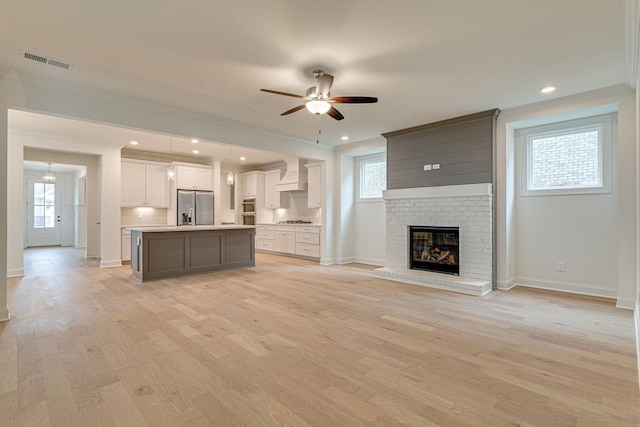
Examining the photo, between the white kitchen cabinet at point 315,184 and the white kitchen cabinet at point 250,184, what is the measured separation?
7.54ft

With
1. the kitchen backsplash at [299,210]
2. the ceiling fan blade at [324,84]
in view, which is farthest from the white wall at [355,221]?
the ceiling fan blade at [324,84]

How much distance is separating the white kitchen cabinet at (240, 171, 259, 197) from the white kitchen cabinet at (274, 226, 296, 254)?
1.60 m

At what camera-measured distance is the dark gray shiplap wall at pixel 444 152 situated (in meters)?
4.77

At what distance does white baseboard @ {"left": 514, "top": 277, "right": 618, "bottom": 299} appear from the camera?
420 centimetres

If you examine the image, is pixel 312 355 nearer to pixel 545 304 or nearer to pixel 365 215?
pixel 545 304

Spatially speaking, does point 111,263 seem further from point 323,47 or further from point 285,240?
point 323,47

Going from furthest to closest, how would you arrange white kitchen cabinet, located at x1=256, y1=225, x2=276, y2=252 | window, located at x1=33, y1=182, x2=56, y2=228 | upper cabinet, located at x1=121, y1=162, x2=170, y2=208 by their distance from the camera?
window, located at x1=33, y1=182, x2=56, y2=228
white kitchen cabinet, located at x1=256, y1=225, x2=276, y2=252
upper cabinet, located at x1=121, y1=162, x2=170, y2=208

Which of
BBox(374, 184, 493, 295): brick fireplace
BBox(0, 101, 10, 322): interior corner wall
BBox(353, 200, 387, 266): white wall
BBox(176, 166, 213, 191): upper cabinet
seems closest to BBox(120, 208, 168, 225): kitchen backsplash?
BBox(176, 166, 213, 191): upper cabinet

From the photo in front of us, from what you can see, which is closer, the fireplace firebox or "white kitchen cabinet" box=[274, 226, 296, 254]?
the fireplace firebox

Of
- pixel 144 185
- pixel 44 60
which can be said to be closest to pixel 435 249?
pixel 44 60

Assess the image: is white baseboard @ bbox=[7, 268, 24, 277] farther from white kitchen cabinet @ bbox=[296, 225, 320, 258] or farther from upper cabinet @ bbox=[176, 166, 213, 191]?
white kitchen cabinet @ bbox=[296, 225, 320, 258]

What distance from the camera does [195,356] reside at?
245 cm

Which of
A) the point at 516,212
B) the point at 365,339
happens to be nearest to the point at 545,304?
the point at 516,212

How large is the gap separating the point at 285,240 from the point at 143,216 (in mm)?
A: 3766
